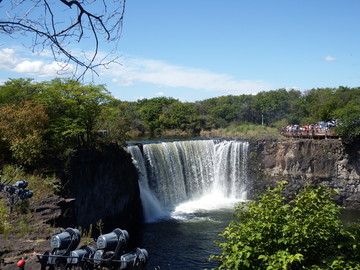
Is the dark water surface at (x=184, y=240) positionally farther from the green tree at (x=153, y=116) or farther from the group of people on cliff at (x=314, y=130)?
the green tree at (x=153, y=116)

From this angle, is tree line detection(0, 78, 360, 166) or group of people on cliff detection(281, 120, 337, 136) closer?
tree line detection(0, 78, 360, 166)

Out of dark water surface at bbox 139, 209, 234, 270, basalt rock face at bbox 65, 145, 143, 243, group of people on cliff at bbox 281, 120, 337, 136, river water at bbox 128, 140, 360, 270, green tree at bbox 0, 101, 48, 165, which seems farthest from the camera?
group of people on cliff at bbox 281, 120, 337, 136

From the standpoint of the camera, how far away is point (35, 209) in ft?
31.9

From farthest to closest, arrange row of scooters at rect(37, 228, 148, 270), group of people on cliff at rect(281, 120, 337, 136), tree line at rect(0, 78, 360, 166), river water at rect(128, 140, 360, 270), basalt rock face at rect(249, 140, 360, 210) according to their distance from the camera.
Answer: group of people on cliff at rect(281, 120, 337, 136), basalt rock face at rect(249, 140, 360, 210), river water at rect(128, 140, 360, 270), tree line at rect(0, 78, 360, 166), row of scooters at rect(37, 228, 148, 270)

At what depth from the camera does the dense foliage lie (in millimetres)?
5133

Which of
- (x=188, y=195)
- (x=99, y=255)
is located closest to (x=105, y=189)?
(x=188, y=195)

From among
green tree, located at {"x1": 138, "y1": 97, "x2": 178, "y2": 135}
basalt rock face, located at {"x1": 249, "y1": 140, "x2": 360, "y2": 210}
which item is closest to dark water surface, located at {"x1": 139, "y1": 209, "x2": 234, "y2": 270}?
Answer: basalt rock face, located at {"x1": 249, "y1": 140, "x2": 360, "y2": 210}

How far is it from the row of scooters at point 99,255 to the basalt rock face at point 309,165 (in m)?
24.2

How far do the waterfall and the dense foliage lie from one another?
17466 mm

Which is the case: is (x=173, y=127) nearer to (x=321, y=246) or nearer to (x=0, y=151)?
(x=0, y=151)

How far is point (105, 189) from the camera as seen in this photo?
63.7 feet

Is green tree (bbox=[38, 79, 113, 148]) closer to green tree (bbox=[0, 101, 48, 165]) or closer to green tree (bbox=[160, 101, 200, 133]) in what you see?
green tree (bbox=[0, 101, 48, 165])

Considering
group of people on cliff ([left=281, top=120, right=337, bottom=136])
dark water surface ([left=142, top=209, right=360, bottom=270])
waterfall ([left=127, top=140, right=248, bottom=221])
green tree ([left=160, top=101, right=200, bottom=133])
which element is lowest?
dark water surface ([left=142, top=209, right=360, bottom=270])

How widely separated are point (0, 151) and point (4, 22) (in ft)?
43.3
